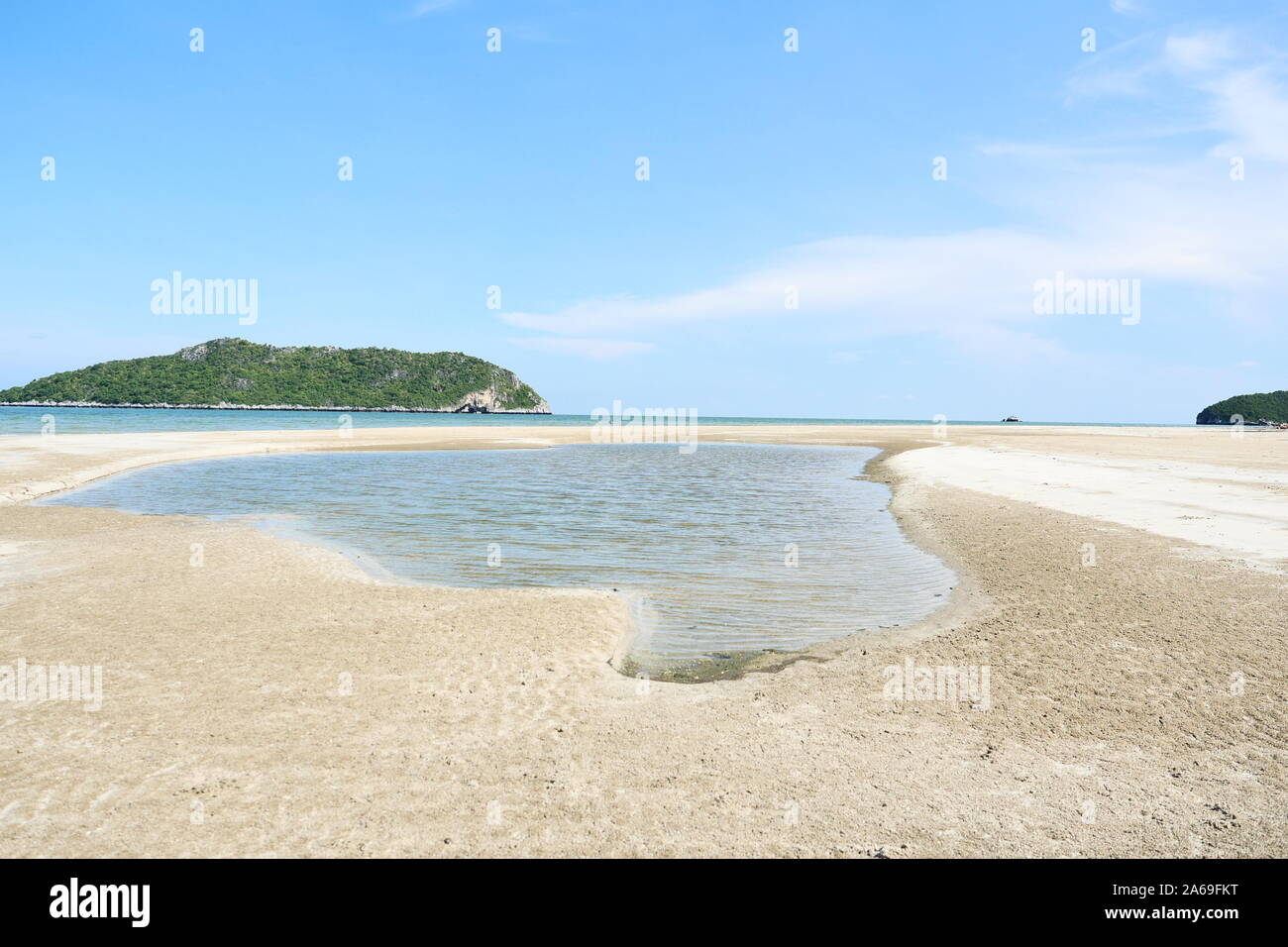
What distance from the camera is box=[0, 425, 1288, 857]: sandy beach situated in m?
5.18

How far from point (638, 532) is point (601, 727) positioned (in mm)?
12005

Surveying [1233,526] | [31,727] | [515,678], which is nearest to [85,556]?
[31,727]

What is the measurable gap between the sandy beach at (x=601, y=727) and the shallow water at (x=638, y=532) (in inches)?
45.4

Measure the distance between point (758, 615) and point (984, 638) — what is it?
3.24m

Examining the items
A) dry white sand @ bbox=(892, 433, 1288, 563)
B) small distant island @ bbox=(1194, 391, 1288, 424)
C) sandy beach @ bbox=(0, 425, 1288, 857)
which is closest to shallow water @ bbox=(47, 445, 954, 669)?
sandy beach @ bbox=(0, 425, 1288, 857)

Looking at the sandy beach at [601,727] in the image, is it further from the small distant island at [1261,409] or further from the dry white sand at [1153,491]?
the small distant island at [1261,409]

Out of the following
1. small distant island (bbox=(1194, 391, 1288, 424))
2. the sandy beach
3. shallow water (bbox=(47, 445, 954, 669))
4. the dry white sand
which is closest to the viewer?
the sandy beach

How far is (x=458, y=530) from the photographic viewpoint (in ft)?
61.5

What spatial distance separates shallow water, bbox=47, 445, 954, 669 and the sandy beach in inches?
45.4

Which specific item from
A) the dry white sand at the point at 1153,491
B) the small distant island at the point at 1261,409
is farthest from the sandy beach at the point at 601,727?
the small distant island at the point at 1261,409

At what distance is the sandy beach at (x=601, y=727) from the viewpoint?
17.0 feet

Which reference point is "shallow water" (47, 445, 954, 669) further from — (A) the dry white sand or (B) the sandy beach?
(A) the dry white sand
